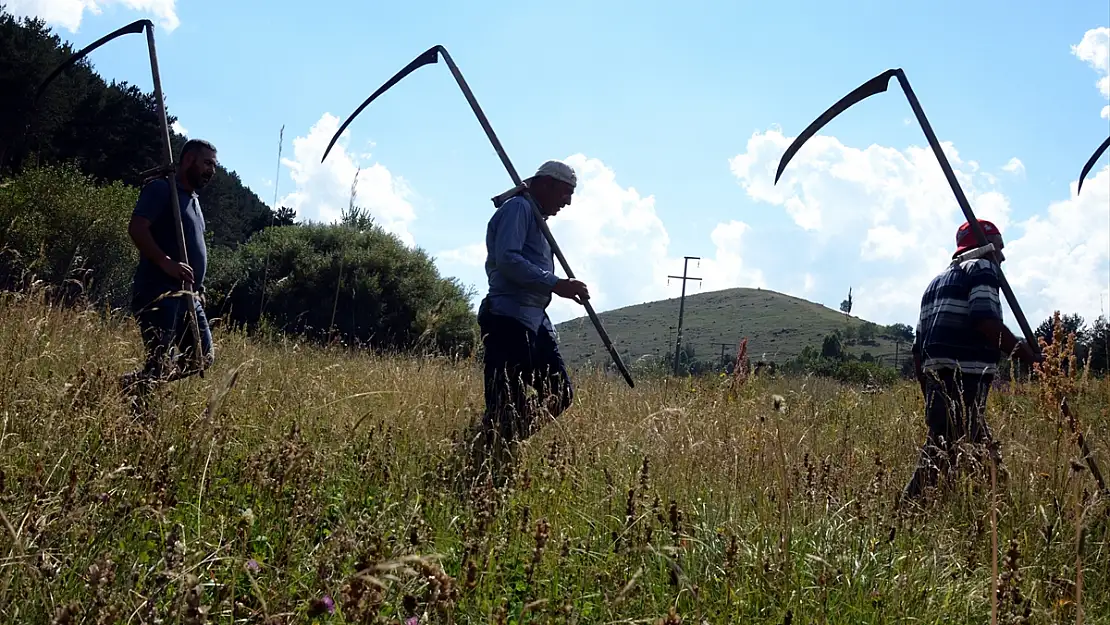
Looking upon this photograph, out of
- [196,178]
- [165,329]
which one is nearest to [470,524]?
[165,329]

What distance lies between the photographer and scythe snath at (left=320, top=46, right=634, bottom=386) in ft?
15.6

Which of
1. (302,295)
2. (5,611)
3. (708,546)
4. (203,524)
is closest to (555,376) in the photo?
(708,546)

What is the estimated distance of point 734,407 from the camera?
21.4 ft

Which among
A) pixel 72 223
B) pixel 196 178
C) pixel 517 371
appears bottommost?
pixel 517 371

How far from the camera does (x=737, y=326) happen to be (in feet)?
277

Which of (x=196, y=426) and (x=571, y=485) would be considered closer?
(x=196, y=426)

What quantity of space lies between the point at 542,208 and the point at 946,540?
2.72 meters

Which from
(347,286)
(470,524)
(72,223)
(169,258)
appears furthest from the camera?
(72,223)

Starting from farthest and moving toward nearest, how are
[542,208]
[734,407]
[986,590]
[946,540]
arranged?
[734,407] → [542,208] → [946,540] → [986,590]

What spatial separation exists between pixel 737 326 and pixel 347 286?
70.1 metres

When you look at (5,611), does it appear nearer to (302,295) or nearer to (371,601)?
(371,601)

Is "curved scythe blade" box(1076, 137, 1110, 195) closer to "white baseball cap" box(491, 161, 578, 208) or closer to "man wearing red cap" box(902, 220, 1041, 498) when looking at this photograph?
"man wearing red cap" box(902, 220, 1041, 498)

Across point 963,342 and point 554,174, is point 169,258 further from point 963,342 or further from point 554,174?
point 963,342

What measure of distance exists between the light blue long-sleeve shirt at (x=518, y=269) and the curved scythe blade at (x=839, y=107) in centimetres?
135
